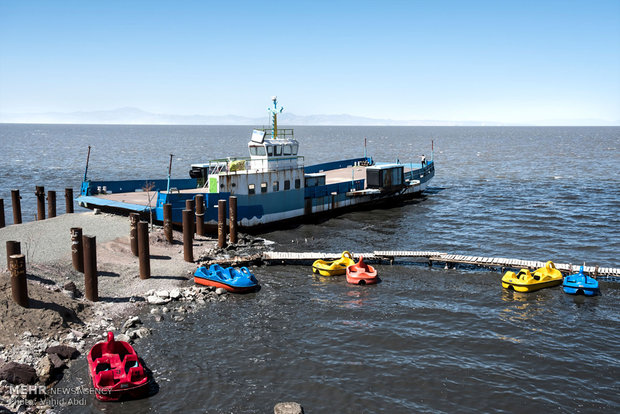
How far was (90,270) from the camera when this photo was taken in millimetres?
23031

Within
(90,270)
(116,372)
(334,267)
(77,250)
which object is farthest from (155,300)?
(334,267)

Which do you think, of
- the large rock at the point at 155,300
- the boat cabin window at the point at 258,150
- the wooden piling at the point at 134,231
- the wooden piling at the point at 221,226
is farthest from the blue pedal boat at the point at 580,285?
the boat cabin window at the point at 258,150

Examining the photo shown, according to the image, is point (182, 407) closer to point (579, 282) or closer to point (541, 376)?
point (541, 376)

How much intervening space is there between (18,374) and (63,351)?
203 cm

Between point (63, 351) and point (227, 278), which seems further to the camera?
point (227, 278)

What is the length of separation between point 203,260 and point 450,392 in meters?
17.3

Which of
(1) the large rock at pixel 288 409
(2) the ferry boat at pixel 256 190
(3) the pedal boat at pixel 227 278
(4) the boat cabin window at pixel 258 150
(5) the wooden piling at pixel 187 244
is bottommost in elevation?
(1) the large rock at pixel 288 409

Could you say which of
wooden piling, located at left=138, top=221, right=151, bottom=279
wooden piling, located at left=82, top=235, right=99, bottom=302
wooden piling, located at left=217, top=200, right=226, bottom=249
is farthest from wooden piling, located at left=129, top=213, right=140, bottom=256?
wooden piling, located at left=217, top=200, right=226, bottom=249

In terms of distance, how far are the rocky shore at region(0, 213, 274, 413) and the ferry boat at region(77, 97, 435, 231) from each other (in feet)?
8.22

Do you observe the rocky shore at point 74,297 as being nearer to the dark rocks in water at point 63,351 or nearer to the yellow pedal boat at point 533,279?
the dark rocks in water at point 63,351

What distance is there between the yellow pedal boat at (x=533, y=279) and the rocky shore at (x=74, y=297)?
48.5 feet

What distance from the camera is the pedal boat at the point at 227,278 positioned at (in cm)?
2655

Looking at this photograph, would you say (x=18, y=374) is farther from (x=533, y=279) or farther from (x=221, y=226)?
(x=533, y=279)

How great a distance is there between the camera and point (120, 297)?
79.9 ft
